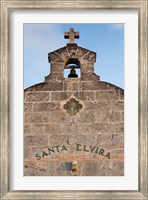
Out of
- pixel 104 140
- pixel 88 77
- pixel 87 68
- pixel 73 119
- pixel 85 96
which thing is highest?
pixel 87 68

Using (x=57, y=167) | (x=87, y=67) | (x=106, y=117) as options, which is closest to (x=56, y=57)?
(x=87, y=67)

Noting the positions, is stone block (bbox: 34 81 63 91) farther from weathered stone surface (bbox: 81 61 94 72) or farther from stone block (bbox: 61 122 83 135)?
stone block (bbox: 61 122 83 135)

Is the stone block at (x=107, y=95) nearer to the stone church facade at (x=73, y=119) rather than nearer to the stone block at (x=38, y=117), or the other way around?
the stone church facade at (x=73, y=119)

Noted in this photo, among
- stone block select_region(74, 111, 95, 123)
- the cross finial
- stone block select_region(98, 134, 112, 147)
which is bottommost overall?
stone block select_region(98, 134, 112, 147)

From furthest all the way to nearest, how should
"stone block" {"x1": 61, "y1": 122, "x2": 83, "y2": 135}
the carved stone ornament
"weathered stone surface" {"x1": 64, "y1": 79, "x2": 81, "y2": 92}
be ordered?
"weathered stone surface" {"x1": 64, "y1": 79, "x2": 81, "y2": 92}
the carved stone ornament
"stone block" {"x1": 61, "y1": 122, "x2": 83, "y2": 135}

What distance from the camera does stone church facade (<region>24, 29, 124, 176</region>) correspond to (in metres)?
5.30

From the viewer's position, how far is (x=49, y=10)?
210 centimetres

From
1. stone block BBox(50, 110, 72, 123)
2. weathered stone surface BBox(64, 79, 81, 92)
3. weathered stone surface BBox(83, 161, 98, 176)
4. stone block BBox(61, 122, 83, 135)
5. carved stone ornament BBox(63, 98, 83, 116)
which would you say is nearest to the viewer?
weathered stone surface BBox(83, 161, 98, 176)

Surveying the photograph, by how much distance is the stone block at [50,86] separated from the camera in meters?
6.04

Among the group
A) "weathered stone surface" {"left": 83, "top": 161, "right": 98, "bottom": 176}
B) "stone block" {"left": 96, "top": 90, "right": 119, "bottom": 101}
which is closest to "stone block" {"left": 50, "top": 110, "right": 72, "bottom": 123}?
"stone block" {"left": 96, "top": 90, "right": 119, "bottom": 101}

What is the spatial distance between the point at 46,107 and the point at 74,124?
23.3 inches

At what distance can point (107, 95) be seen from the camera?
6.07m

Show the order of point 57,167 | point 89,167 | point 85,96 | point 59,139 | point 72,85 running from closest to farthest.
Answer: point 57,167
point 89,167
point 59,139
point 85,96
point 72,85

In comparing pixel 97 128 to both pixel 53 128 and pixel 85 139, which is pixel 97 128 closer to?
pixel 85 139
